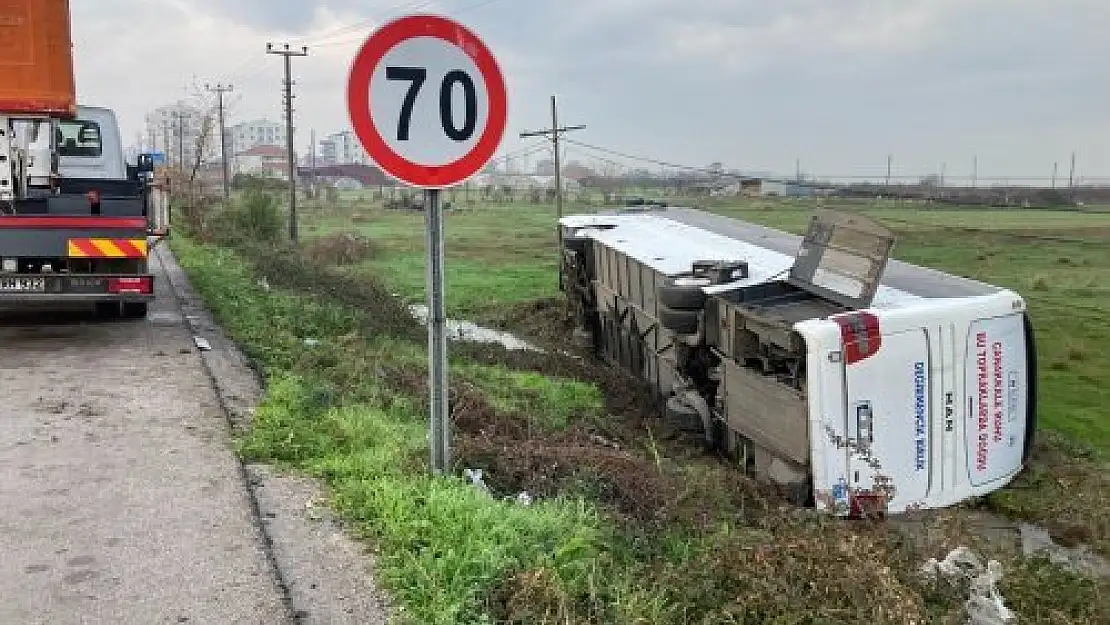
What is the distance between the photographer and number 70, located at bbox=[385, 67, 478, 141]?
3.90m

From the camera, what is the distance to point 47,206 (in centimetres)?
892

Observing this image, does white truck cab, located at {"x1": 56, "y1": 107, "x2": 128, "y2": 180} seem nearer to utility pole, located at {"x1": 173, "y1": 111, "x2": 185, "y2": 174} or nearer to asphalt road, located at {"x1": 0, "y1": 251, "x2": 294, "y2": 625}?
asphalt road, located at {"x1": 0, "y1": 251, "x2": 294, "y2": 625}

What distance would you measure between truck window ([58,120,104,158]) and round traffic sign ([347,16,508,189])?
861 centimetres

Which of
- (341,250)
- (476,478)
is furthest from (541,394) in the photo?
(341,250)

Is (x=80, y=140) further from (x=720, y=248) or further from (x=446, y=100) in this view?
(x=446, y=100)

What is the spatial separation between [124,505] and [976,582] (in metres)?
3.83

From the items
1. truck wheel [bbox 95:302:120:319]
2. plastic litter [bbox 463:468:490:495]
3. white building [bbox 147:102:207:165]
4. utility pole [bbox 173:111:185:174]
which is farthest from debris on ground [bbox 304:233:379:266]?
plastic litter [bbox 463:468:490:495]

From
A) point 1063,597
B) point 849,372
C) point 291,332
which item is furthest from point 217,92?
point 1063,597

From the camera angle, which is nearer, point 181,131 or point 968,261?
point 968,261

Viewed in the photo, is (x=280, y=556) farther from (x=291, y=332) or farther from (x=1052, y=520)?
(x=1052, y=520)

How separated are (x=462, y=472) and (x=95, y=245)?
5.99 meters

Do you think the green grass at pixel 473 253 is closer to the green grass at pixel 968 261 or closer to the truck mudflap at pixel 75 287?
the green grass at pixel 968 261

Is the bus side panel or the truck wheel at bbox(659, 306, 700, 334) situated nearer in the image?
the bus side panel

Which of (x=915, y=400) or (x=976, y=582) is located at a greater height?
(x=915, y=400)
